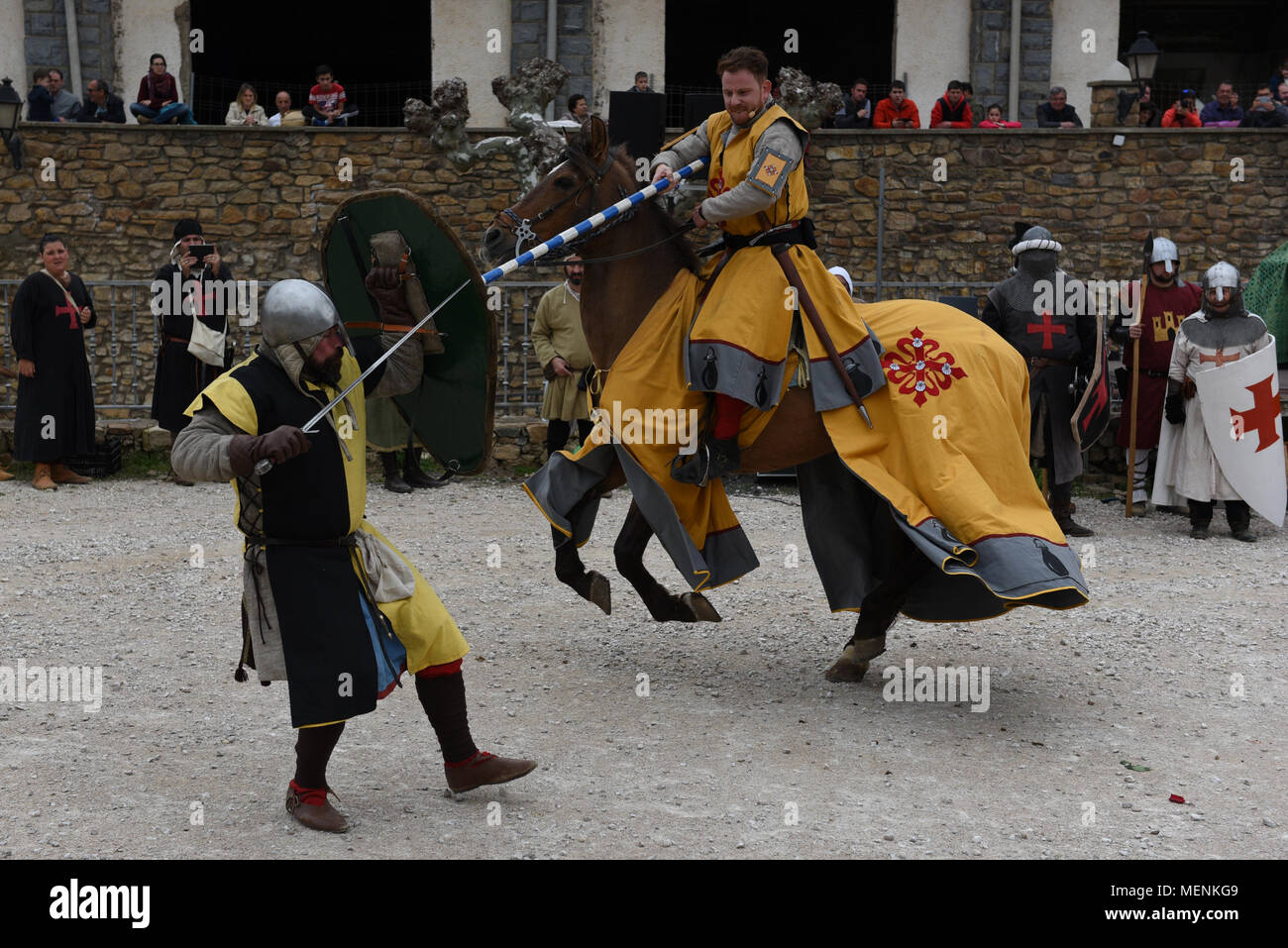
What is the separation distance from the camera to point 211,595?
711 centimetres

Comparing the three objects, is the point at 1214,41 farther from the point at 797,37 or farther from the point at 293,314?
the point at 293,314

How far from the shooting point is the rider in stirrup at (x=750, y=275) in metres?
5.37

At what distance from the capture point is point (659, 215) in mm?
5754

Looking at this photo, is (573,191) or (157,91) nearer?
(573,191)

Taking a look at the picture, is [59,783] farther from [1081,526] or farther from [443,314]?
[1081,526]

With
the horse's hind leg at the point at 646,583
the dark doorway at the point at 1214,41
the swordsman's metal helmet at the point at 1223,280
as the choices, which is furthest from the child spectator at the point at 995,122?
the horse's hind leg at the point at 646,583

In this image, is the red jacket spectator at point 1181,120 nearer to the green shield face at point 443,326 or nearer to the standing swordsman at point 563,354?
the standing swordsman at point 563,354

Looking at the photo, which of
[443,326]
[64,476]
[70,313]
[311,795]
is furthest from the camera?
[64,476]

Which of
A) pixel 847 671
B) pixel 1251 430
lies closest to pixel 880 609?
pixel 847 671

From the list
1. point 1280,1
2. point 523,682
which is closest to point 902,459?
point 523,682

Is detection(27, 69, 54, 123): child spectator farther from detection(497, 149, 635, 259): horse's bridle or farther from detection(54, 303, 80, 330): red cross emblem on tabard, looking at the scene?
detection(497, 149, 635, 259): horse's bridle

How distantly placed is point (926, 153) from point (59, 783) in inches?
464

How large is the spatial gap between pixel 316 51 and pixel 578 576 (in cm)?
1767

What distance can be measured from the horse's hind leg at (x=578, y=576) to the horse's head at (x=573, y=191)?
1.16m
